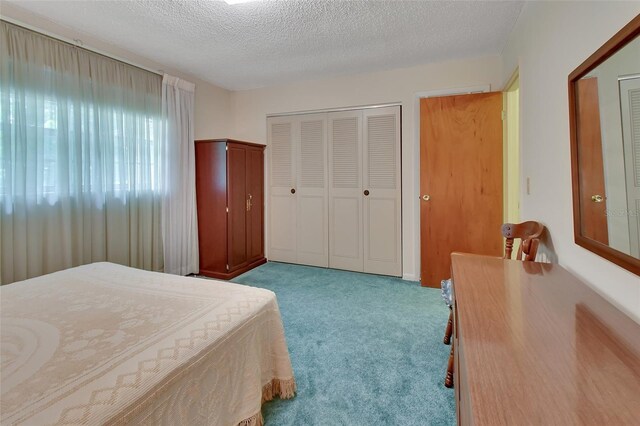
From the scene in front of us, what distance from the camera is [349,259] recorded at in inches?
158

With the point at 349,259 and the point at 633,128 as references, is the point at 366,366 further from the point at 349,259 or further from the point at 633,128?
the point at 349,259

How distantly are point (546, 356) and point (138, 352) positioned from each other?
1.23m

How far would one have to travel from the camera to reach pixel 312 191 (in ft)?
13.7

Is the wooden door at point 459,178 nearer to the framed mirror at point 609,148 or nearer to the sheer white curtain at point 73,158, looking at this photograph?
the framed mirror at point 609,148

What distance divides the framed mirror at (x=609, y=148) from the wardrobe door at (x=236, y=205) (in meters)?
3.19

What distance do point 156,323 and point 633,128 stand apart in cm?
180

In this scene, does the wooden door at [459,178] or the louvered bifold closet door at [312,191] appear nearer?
the wooden door at [459,178]

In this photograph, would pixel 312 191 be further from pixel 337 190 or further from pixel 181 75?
pixel 181 75

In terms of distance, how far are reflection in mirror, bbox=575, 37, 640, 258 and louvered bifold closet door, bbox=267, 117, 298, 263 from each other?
3352mm

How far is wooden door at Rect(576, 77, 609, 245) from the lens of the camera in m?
1.09

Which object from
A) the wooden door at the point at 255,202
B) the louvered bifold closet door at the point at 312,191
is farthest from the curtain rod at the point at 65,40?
the louvered bifold closet door at the point at 312,191

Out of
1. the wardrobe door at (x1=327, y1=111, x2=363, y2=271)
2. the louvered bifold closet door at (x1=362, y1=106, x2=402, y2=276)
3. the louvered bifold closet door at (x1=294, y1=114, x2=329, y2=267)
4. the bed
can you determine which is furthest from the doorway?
the bed

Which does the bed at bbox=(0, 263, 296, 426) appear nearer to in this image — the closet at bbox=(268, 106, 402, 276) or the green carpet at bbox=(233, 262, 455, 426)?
the green carpet at bbox=(233, 262, 455, 426)

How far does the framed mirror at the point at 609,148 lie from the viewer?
89 cm
